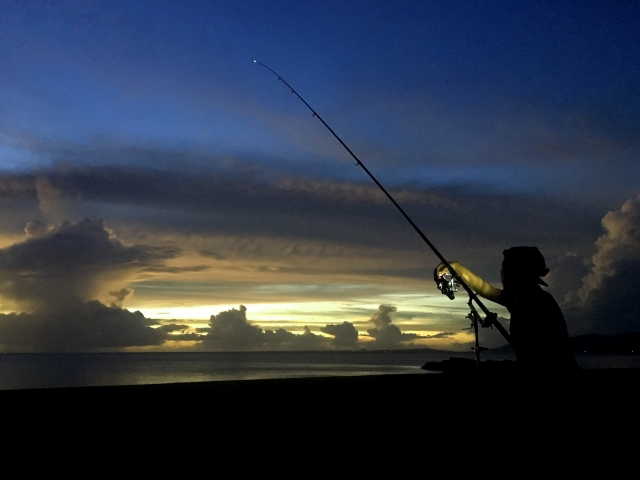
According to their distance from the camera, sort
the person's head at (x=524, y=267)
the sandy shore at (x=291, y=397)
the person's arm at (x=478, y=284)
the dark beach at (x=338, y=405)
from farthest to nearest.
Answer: the sandy shore at (x=291, y=397)
the person's arm at (x=478, y=284)
the person's head at (x=524, y=267)
the dark beach at (x=338, y=405)

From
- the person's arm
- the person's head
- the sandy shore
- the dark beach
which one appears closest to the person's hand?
the person's arm

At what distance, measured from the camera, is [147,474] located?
391 centimetres

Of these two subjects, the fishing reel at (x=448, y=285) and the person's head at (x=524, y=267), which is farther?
the fishing reel at (x=448, y=285)

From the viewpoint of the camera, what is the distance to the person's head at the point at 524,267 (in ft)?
Result: 9.72

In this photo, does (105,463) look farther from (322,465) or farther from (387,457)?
(387,457)

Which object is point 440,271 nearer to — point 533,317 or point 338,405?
point 533,317

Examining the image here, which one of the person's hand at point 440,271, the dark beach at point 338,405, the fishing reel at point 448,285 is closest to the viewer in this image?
the dark beach at point 338,405

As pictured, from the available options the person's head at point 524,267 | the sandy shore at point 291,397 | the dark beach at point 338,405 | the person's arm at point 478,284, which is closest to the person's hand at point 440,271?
the person's arm at point 478,284

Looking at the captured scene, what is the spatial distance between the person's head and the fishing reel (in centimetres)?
61

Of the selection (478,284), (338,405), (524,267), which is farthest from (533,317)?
(338,405)

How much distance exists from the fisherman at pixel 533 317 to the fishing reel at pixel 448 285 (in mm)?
565

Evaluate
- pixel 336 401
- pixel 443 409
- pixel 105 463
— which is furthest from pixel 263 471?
pixel 336 401

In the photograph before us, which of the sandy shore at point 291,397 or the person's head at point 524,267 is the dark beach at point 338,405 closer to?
the sandy shore at point 291,397

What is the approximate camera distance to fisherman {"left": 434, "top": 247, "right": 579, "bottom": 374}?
8.97 ft
